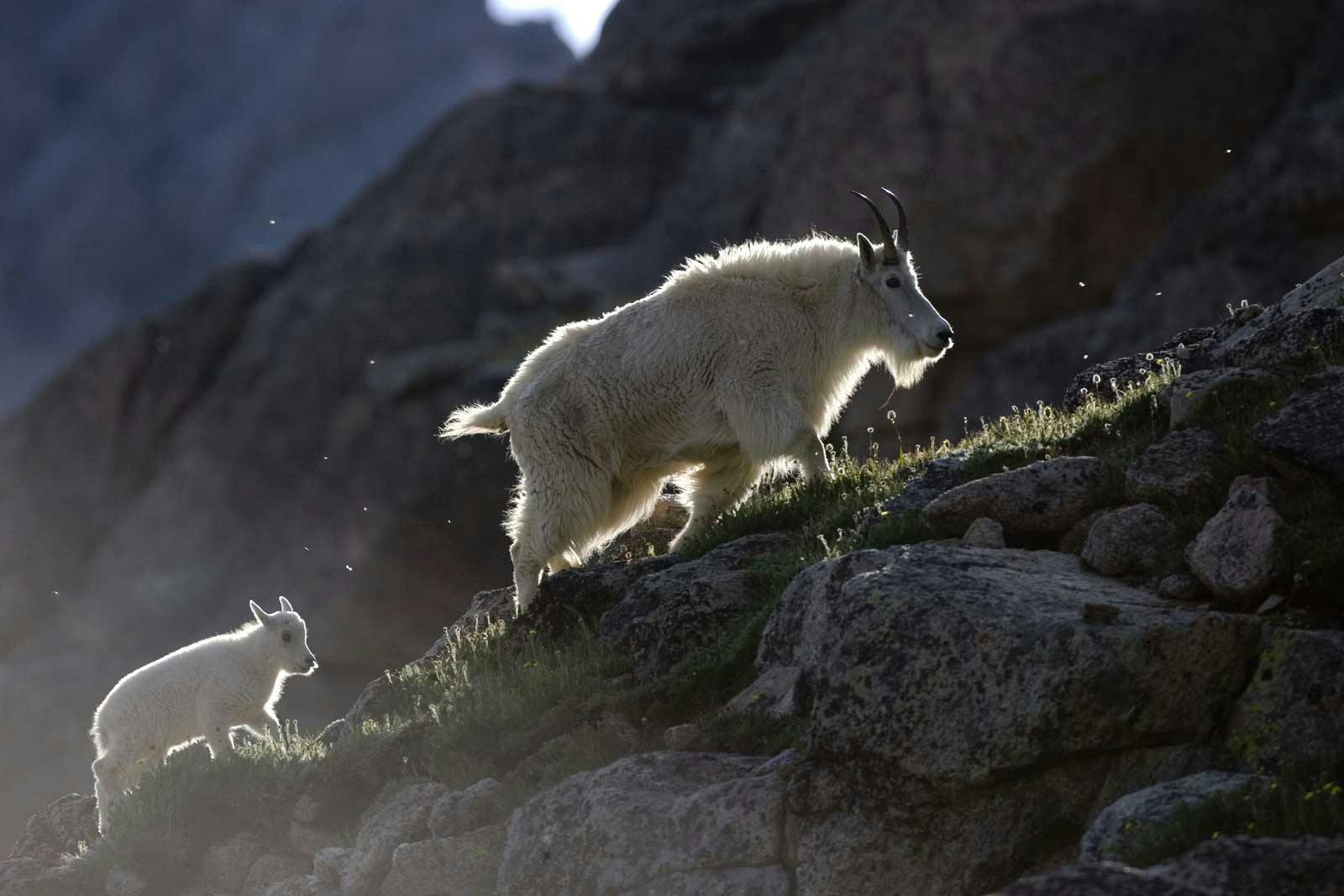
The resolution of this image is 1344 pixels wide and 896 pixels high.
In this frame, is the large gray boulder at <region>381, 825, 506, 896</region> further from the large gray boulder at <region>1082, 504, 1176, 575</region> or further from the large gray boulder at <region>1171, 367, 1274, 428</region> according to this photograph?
the large gray boulder at <region>1171, 367, 1274, 428</region>

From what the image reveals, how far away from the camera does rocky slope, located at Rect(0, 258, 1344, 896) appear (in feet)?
19.0

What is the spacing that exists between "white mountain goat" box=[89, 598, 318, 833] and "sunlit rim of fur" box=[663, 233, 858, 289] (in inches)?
182

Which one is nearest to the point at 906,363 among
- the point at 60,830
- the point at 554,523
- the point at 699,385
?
the point at 699,385

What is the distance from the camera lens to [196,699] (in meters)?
12.4

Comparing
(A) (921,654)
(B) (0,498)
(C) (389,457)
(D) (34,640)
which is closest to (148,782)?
(A) (921,654)

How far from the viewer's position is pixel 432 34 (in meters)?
137

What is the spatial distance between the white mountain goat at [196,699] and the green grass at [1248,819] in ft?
26.1

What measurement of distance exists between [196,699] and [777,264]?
563 cm

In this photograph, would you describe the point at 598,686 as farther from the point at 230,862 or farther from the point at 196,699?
the point at 196,699

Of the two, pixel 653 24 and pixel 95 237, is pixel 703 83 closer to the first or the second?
pixel 653 24

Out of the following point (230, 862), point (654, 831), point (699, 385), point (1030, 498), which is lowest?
point (654, 831)

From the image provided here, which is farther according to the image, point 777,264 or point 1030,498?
point 777,264

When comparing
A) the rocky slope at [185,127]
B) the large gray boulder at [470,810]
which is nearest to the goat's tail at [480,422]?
the large gray boulder at [470,810]

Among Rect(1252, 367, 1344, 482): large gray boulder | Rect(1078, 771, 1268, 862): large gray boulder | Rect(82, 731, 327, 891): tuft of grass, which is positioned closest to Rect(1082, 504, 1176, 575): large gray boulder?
Rect(1252, 367, 1344, 482): large gray boulder
